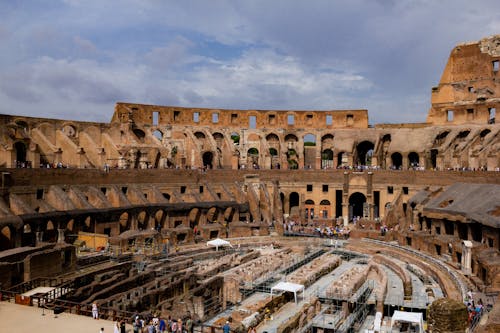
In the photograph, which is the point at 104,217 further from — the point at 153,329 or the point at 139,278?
the point at 153,329

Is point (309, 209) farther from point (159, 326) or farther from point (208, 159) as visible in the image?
point (159, 326)

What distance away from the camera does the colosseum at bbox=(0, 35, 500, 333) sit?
22.1 m

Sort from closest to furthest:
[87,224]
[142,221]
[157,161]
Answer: [87,224] → [142,221] → [157,161]

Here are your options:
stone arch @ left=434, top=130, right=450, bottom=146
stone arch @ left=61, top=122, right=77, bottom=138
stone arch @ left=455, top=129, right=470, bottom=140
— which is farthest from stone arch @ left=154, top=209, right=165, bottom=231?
stone arch @ left=455, top=129, right=470, bottom=140

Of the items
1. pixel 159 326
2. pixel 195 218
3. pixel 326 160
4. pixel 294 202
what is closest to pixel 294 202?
pixel 294 202

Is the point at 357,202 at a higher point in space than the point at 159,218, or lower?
higher

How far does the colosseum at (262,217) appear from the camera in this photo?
72.6 ft

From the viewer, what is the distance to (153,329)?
1641 centimetres

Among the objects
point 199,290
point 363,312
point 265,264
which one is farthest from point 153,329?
point 265,264

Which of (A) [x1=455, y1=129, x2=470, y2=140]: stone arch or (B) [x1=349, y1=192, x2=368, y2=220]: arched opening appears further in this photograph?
(B) [x1=349, y1=192, x2=368, y2=220]: arched opening

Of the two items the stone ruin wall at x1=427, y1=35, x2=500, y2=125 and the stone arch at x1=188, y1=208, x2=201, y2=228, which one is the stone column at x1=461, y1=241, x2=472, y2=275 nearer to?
the stone arch at x1=188, y1=208, x2=201, y2=228

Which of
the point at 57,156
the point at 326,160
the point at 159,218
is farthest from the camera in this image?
the point at 326,160

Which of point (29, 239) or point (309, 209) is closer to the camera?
point (29, 239)

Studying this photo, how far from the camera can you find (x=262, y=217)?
45562 mm
